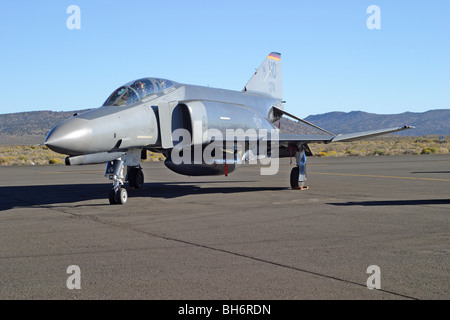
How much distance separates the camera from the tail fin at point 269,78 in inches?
771

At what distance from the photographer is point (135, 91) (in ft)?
42.6

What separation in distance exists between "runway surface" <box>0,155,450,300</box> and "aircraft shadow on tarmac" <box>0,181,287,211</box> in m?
0.25

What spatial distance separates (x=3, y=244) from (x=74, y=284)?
9.87 ft

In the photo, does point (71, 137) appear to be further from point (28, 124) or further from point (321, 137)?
point (28, 124)

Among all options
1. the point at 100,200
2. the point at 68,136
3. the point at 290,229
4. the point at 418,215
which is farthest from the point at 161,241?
the point at 100,200

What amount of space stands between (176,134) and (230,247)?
6.87m

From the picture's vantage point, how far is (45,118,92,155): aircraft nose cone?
1028cm

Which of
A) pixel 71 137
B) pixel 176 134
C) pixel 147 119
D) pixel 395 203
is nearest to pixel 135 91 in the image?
pixel 147 119

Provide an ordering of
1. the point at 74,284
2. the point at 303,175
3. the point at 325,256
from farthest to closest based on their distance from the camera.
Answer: the point at 303,175
the point at 325,256
the point at 74,284

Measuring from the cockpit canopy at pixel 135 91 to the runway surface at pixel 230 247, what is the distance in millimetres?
2550

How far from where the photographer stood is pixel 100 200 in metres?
13.6

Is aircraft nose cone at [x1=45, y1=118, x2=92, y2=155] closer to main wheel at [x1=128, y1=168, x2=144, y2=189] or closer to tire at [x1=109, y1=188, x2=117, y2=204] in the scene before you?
tire at [x1=109, y1=188, x2=117, y2=204]

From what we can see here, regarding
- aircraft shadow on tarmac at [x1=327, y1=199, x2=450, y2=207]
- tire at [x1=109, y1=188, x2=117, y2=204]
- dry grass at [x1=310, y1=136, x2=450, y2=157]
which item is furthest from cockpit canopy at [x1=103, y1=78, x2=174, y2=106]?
dry grass at [x1=310, y1=136, x2=450, y2=157]
